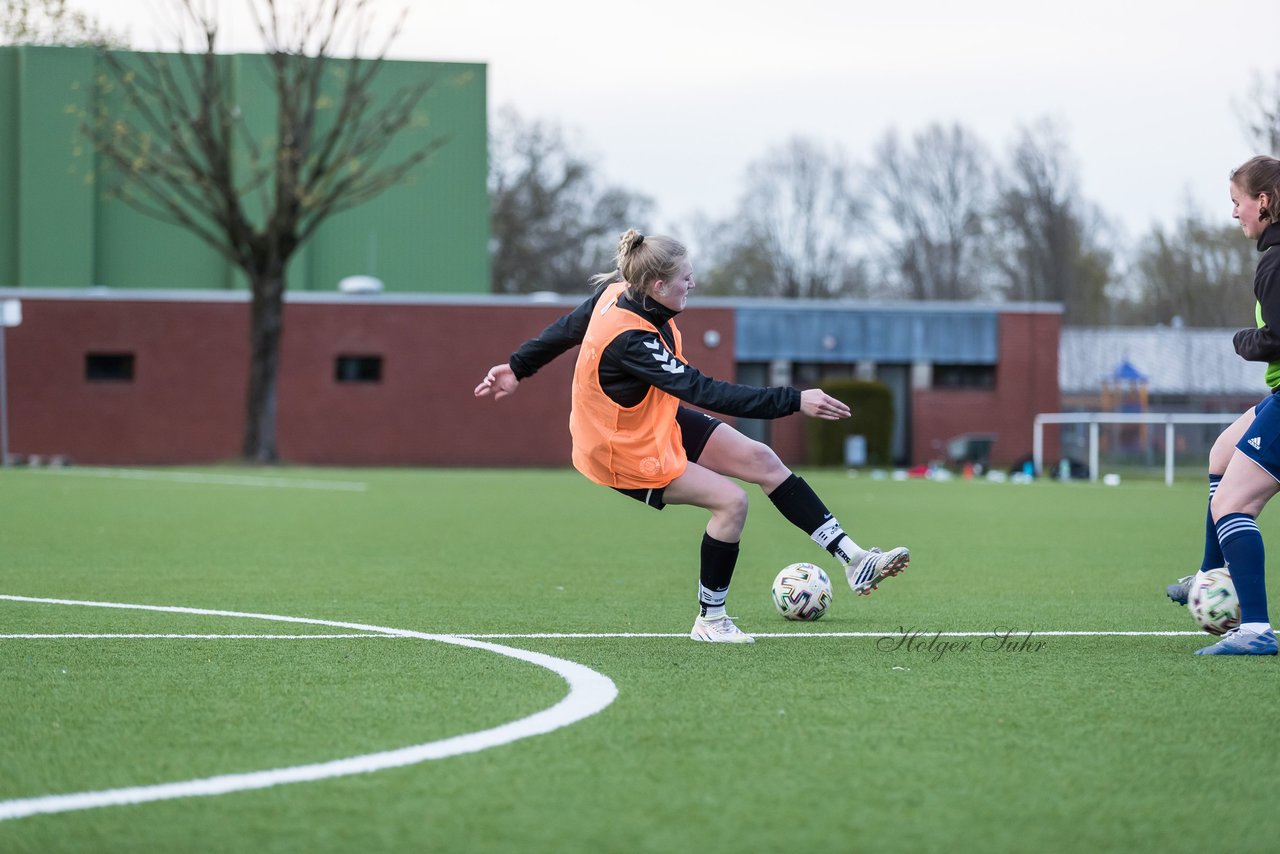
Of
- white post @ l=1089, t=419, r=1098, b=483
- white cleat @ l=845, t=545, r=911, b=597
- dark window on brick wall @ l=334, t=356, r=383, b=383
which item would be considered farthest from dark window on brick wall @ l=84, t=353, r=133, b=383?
white cleat @ l=845, t=545, r=911, b=597

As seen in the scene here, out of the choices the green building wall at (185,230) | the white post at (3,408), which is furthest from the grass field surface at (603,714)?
the green building wall at (185,230)

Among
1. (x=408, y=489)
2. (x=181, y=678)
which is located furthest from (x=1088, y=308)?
(x=181, y=678)

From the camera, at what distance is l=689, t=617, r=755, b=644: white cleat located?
607 cm

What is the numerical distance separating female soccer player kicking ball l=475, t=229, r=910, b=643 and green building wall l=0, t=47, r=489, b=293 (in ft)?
116

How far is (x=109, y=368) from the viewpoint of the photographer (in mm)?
36875

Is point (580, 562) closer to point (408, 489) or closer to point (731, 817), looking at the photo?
point (731, 817)

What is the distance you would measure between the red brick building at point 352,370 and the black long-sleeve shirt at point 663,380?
3104cm

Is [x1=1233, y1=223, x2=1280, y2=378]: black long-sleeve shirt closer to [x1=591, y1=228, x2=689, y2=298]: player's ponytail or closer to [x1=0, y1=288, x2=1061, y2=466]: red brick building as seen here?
[x1=591, y1=228, x2=689, y2=298]: player's ponytail

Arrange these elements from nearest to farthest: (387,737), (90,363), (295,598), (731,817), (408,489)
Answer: (731,817) < (387,737) < (295,598) < (408,489) < (90,363)

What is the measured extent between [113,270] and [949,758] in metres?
41.5

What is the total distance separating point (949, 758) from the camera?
3.74 meters

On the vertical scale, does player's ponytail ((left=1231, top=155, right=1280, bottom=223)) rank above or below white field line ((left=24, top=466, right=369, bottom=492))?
above

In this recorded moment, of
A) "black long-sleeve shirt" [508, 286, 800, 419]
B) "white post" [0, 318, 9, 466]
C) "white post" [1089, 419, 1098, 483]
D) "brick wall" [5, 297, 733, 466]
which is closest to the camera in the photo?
"black long-sleeve shirt" [508, 286, 800, 419]

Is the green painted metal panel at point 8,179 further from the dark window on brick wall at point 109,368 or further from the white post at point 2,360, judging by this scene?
the white post at point 2,360
